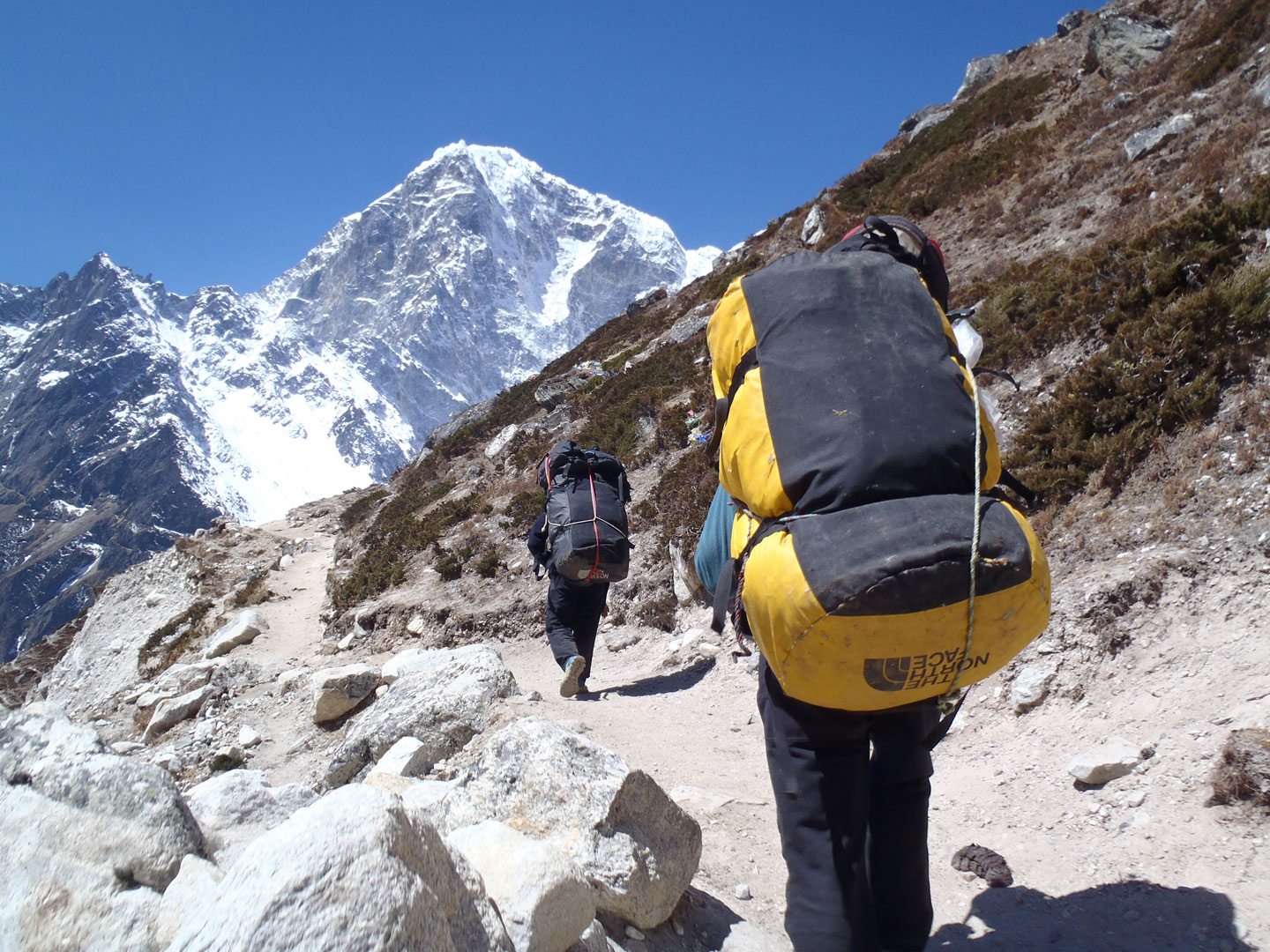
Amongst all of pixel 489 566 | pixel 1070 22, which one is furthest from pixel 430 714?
pixel 1070 22

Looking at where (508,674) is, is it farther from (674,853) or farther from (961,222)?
(961,222)

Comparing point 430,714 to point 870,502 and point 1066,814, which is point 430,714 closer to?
point 1066,814

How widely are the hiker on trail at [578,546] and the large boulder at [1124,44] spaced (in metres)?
15.7

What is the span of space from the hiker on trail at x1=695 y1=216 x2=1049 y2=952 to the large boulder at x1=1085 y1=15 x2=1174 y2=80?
17573 millimetres

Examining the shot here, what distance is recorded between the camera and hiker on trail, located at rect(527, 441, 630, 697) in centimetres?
530

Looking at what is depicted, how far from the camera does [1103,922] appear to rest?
2031mm

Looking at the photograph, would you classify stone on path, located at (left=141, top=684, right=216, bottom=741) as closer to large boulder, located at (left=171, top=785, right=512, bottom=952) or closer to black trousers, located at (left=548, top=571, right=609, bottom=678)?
black trousers, located at (left=548, top=571, right=609, bottom=678)

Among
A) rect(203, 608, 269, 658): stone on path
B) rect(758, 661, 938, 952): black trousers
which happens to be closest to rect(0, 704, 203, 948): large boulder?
rect(758, 661, 938, 952): black trousers

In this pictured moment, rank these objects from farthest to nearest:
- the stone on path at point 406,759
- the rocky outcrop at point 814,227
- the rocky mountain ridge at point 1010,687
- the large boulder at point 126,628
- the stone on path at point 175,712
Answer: the rocky outcrop at point 814,227 < the large boulder at point 126,628 < the stone on path at point 175,712 < the stone on path at point 406,759 < the rocky mountain ridge at point 1010,687

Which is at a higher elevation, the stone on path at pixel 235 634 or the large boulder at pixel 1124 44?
the large boulder at pixel 1124 44

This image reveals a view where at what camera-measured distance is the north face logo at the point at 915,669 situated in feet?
5.06

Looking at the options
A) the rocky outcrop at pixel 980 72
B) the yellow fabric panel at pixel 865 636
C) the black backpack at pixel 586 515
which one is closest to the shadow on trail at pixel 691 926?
the yellow fabric panel at pixel 865 636

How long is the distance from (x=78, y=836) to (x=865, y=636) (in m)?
1.92

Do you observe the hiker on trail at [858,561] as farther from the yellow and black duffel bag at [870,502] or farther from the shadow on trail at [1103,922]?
the shadow on trail at [1103,922]
